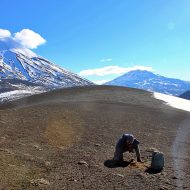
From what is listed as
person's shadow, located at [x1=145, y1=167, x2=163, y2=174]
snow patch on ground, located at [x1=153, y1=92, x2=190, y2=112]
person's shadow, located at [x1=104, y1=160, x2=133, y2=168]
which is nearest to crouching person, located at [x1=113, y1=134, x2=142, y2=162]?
person's shadow, located at [x1=104, y1=160, x2=133, y2=168]

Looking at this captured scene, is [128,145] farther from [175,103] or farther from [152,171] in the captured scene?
[175,103]

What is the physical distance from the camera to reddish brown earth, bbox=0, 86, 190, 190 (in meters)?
16.8

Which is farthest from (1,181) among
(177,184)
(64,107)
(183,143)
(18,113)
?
(64,107)

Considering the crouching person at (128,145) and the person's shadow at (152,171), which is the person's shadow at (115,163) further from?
the person's shadow at (152,171)

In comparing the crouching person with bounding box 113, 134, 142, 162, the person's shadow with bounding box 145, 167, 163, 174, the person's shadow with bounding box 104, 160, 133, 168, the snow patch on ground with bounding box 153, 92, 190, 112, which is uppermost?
the snow patch on ground with bounding box 153, 92, 190, 112

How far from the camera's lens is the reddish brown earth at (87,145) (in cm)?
1678

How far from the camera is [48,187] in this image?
15445mm

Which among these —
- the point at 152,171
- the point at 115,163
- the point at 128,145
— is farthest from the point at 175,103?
the point at 152,171

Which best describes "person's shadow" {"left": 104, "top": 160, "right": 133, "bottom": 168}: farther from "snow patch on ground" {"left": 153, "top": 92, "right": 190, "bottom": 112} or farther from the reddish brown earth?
"snow patch on ground" {"left": 153, "top": 92, "right": 190, "bottom": 112}

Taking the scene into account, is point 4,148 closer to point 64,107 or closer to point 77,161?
point 77,161

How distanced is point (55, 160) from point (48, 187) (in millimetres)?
4923

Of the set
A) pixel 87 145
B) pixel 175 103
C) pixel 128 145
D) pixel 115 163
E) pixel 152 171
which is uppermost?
pixel 175 103

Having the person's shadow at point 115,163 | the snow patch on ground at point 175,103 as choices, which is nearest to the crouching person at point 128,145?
the person's shadow at point 115,163

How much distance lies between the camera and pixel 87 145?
25516 mm
